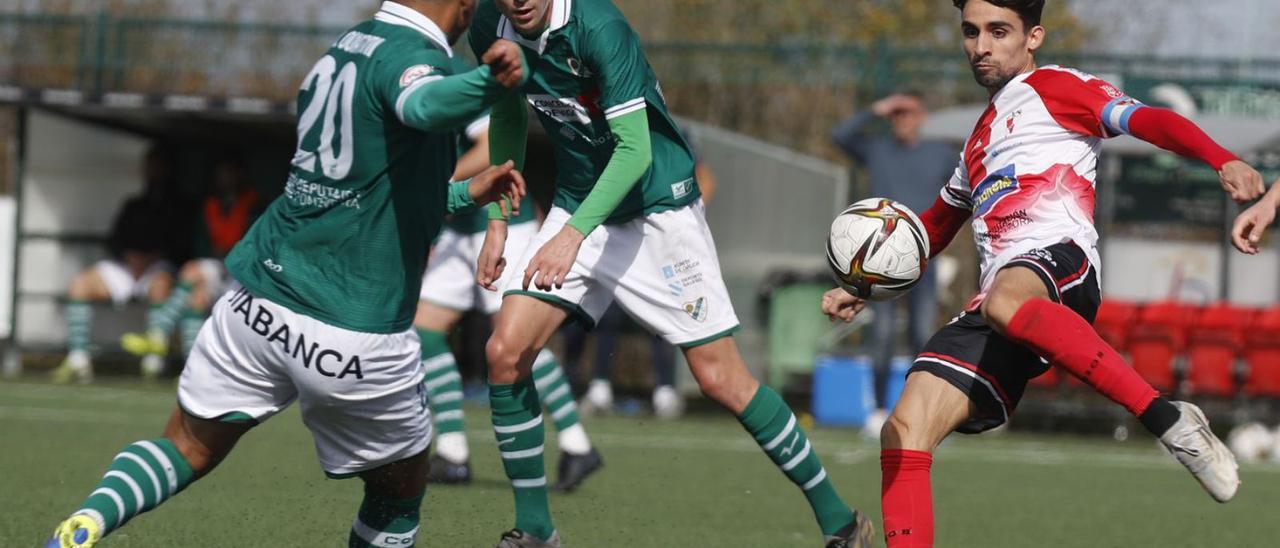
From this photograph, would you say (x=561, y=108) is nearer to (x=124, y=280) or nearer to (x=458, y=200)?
(x=458, y=200)

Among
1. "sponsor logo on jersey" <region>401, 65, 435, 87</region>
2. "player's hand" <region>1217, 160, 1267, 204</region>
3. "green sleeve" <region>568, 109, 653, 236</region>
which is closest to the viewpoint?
"sponsor logo on jersey" <region>401, 65, 435, 87</region>

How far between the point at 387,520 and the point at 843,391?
8278 mm

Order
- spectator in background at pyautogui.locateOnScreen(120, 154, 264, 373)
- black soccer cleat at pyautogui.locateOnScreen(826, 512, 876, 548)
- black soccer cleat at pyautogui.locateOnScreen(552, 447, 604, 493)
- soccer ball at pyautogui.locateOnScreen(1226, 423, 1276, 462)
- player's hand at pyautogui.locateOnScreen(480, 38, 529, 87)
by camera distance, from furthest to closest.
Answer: spectator in background at pyautogui.locateOnScreen(120, 154, 264, 373), soccer ball at pyautogui.locateOnScreen(1226, 423, 1276, 462), black soccer cleat at pyautogui.locateOnScreen(552, 447, 604, 493), black soccer cleat at pyautogui.locateOnScreen(826, 512, 876, 548), player's hand at pyautogui.locateOnScreen(480, 38, 529, 87)

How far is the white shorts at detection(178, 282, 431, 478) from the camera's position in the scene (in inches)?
169

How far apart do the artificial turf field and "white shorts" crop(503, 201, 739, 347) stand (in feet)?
2.84

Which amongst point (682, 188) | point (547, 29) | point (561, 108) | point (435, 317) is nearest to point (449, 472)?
point (435, 317)

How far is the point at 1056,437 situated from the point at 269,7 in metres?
9.97

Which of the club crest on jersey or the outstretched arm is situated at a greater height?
the outstretched arm

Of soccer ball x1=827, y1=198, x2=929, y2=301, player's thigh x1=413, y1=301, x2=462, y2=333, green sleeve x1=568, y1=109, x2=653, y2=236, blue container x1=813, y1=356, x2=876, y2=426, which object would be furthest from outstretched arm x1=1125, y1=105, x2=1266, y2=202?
blue container x1=813, y1=356, x2=876, y2=426

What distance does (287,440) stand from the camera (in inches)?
374

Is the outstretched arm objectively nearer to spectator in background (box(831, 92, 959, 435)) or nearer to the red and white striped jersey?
the red and white striped jersey

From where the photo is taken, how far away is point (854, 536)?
5.57 metres

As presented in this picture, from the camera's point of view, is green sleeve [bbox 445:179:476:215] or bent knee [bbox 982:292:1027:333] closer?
bent knee [bbox 982:292:1027:333]

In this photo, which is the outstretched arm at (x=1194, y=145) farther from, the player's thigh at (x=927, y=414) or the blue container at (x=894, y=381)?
the blue container at (x=894, y=381)
